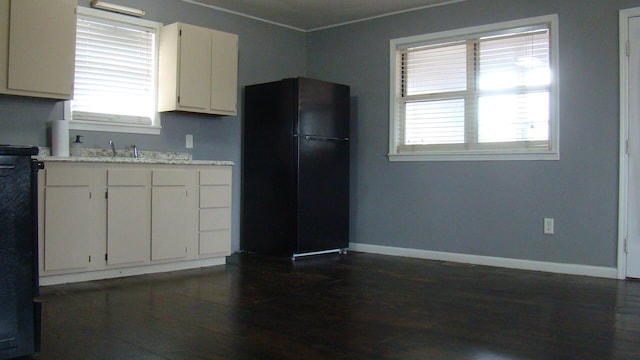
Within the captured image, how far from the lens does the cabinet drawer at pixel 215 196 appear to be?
4.81 meters

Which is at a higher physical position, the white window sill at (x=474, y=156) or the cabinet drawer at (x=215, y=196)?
the white window sill at (x=474, y=156)

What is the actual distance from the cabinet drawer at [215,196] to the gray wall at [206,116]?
1.97 ft

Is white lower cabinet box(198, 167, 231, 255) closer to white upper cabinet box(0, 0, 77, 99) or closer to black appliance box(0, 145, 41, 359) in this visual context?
white upper cabinet box(0, 0, 77, 99)

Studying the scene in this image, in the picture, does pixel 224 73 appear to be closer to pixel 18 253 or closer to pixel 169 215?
pixel 169 215

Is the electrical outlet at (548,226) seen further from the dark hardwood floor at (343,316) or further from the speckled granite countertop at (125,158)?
the speckled granite countertop at (125,158)

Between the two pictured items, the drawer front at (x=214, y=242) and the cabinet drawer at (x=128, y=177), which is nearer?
the cabinet drawer at (x=128, y=177)

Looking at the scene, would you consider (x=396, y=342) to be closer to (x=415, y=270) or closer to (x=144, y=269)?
(x=415, y=270)

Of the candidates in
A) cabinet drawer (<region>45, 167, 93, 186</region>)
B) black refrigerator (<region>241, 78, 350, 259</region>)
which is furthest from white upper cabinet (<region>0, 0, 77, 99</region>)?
black refrigerator (<region>241, 78, 350, 259</region>)

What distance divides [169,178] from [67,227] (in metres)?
0.87

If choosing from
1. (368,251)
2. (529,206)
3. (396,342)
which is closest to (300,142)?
(368,251)

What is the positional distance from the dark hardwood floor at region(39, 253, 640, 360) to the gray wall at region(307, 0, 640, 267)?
1.36 ft

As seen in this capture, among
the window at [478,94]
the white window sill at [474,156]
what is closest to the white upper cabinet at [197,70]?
the window at [478,94]

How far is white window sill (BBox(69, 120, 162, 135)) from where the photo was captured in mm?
4511

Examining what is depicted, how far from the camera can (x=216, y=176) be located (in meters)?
4.91
